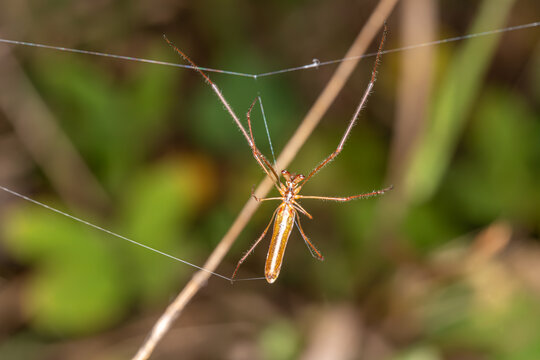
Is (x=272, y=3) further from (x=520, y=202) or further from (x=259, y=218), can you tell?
(x=520, y=202)

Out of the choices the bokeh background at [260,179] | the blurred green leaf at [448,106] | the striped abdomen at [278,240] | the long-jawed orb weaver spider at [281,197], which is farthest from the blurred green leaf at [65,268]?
the blurred green leaf at [448,106]

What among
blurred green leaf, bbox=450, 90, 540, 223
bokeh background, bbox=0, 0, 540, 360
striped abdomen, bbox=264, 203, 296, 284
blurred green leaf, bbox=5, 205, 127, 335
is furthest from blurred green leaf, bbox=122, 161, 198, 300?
blurred green leaf, bbox=450, 90, 540, 223

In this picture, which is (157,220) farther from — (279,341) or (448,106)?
(448,106)

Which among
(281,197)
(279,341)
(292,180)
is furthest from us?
(279,341)

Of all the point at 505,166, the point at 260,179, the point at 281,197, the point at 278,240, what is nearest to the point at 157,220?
the point at 260,179

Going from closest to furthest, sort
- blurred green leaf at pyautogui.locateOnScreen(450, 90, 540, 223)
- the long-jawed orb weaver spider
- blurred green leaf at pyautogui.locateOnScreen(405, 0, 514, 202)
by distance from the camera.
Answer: the long-jawed orb weaver spider < blurred green leaf at pyautogui.locateOnScreen(405, 0, 514, 202) < blurred green leaf at pyautogui.locateOnScreen(450, 90, 540, 223)

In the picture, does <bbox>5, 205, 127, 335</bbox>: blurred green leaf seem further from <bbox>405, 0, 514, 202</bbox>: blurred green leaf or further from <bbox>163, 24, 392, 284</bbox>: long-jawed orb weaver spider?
<bbox>405, 0, 514, 202</bbox>: blurred green leaf
